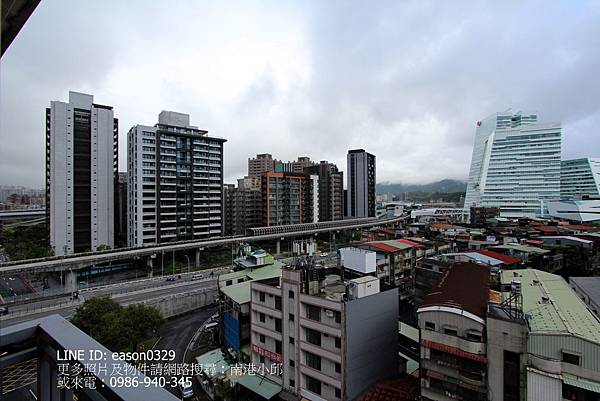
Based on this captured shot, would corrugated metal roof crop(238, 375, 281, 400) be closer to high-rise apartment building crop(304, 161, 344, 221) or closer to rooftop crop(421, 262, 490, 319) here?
rooftop crop(421, 262, 490, 319)

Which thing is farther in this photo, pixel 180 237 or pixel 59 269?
pixel 180 237

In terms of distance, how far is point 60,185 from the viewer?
98.1 ft

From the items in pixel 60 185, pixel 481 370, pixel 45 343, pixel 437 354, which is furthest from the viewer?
pixel 60 185

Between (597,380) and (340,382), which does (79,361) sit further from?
(340,382)

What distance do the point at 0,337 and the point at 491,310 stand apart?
894 cm

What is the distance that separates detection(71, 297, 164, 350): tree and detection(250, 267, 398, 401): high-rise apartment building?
499 cm

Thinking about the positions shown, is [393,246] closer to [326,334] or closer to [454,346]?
[326,334]

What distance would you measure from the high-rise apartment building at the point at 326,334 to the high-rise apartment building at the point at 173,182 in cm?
2453

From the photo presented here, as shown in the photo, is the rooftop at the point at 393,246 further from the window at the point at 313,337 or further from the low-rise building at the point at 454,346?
the low-rise building at the point at 454,346

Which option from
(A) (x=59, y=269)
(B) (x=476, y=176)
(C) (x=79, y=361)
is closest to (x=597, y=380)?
(C) (x=79, y=361)

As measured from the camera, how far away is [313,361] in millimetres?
10336

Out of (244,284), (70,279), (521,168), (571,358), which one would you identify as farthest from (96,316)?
(521,168)

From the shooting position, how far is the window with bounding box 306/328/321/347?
33.3 ft

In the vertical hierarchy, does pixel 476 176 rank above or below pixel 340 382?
above
